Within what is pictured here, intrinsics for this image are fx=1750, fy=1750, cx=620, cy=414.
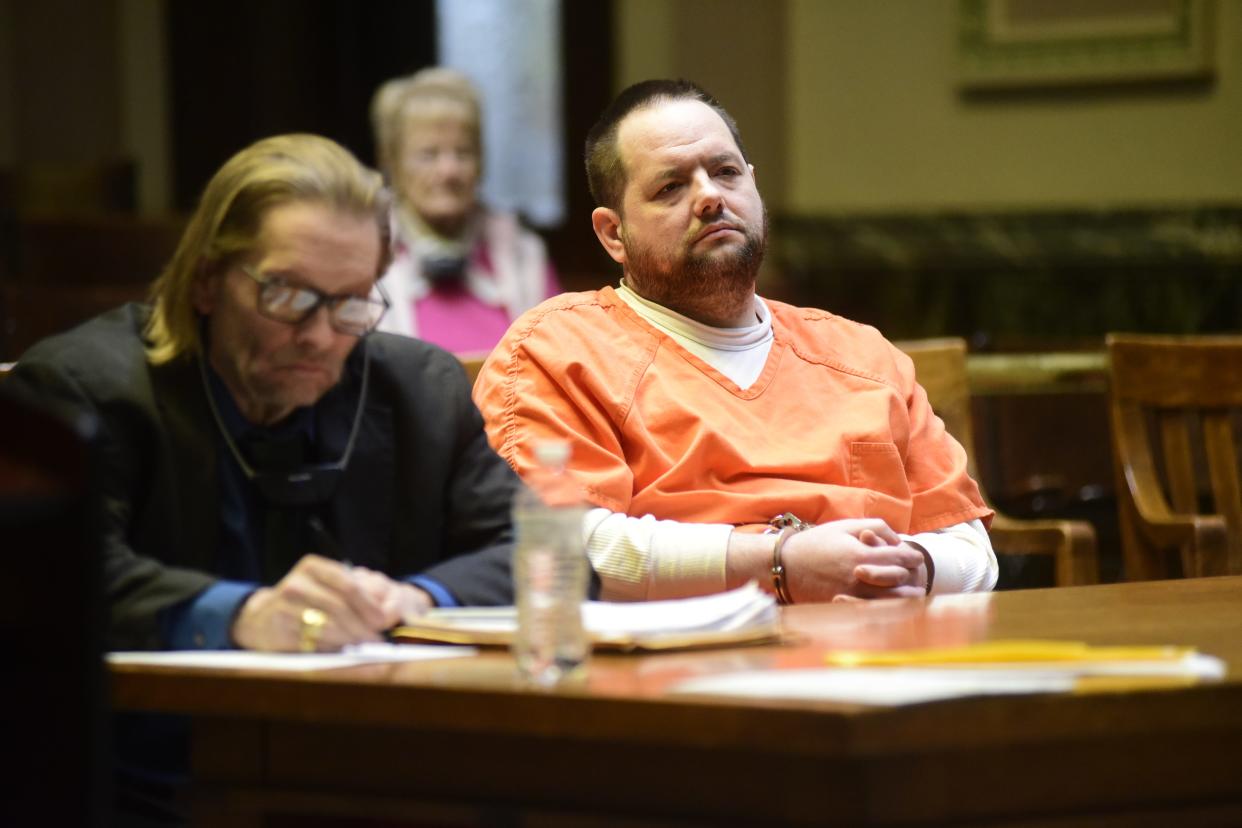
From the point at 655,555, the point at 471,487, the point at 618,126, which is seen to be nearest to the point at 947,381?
the point at 618,126

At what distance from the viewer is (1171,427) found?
310 centimetres

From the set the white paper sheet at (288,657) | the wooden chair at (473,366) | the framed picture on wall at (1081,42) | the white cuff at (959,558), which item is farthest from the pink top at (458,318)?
the white paper sheet at (288,657)

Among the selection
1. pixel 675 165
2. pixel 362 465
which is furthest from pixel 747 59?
pixel 362 465

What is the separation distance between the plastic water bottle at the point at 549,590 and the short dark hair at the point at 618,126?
1.17 metres

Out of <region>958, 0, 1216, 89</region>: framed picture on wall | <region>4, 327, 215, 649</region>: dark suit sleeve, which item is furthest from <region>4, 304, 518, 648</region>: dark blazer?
<region>958, 0, 1216, 89</region>: framed picture on wall

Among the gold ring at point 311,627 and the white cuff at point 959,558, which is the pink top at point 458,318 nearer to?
the white cuff at point 959,558

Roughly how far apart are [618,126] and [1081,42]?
3.41 m

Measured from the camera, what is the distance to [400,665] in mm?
1378

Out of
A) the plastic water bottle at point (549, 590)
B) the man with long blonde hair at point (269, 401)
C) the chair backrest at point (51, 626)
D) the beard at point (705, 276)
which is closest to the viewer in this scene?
the chair backrest at point (51, 626)

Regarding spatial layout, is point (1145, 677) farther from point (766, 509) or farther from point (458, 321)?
point (458, 321)

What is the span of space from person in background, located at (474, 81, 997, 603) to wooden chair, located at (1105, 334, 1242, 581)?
71 cm

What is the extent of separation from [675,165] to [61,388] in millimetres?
991

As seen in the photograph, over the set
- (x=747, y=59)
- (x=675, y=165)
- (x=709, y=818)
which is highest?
(x=747, y=59)

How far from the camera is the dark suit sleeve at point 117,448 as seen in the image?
1.57 metres
